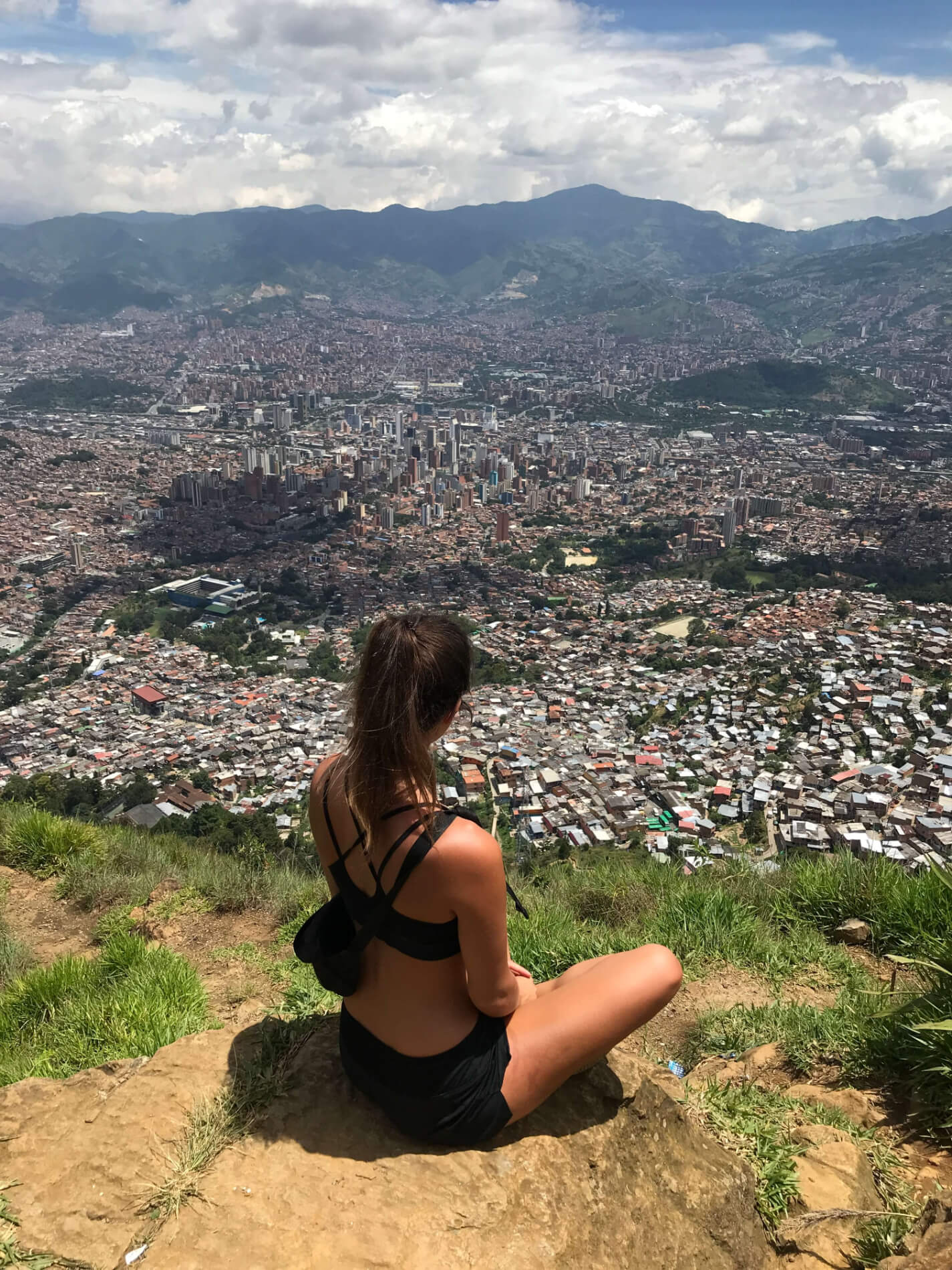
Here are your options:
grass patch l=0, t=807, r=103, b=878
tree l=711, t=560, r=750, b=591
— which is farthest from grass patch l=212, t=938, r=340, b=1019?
tree l=711, t=560, r=750, b=591

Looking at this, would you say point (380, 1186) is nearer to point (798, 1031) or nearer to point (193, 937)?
point (798, 1031)

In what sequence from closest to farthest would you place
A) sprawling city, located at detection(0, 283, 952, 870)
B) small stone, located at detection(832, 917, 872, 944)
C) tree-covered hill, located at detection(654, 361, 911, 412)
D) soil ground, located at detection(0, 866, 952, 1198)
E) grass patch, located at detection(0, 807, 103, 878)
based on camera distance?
soil ground, located at detection(0, 866, 952, 1198)
small stone, located at detection(832, 917, 872, 944)
grass patch, located at detection(0, 807, 103, 878)
sprawling city, located at detection(0, 283, 952, 870)
tree-covered hill, located at detection(654, 361, 911, 412)

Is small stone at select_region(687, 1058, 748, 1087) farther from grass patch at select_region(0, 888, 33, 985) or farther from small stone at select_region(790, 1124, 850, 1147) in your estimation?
grass patch at select_region(0, 888, 33, 985)

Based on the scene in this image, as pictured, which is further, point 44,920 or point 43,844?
point 43,844

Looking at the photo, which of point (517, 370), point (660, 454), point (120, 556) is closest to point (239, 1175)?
point (120, 556)

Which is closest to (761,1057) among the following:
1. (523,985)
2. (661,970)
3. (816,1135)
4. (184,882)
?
(816,1135)

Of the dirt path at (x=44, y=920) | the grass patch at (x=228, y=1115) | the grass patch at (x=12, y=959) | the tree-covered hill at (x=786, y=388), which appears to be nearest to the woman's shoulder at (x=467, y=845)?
the grass patch at (x=228, y=1115)

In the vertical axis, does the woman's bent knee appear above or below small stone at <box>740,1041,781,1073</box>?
above

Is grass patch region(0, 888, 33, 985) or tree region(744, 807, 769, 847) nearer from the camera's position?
grass patch region(0, 888, 33, 985)
